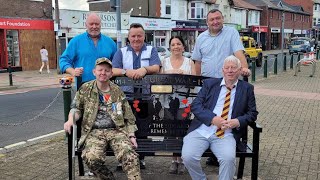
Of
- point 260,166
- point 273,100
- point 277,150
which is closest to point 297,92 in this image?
point 273,100

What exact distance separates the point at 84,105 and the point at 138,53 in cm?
94

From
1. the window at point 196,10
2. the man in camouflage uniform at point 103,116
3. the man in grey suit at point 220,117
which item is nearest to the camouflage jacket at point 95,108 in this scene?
the man in camouflage uniform at point 103,116

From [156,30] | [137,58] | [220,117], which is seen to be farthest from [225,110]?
[156,30]

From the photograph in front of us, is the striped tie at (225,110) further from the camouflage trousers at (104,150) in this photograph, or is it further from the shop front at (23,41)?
the shop front at (23,41)

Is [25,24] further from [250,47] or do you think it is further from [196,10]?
[196,10]

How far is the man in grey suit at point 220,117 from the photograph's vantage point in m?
3.69

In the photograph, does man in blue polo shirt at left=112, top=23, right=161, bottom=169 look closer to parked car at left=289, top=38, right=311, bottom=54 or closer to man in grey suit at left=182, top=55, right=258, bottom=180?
man in grey suit at left=182, top=55, right=258, bottom=180

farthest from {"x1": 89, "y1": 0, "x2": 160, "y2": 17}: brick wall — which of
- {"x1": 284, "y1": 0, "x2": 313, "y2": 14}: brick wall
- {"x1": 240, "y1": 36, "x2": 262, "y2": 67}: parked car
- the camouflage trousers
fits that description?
{"x1": 284, "y1": 0, "x2": 313, "y2": 14}: brick wall

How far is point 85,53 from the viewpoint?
4.57 metres

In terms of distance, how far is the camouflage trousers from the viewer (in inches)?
140

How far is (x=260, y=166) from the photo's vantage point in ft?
15.9

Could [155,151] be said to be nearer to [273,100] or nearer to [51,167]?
[51,167]

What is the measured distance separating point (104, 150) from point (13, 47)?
850 inches

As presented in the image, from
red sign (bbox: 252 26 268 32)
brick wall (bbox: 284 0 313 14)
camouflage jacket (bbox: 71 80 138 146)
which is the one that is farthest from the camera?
brick wall (bbox: 284 0 313 14)
